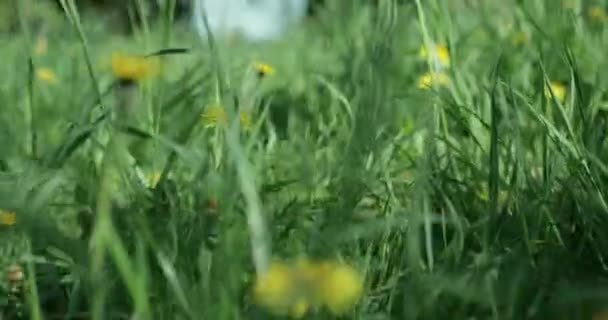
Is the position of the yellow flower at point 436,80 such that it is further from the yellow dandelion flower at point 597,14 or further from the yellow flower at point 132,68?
the yellow dandelion flower at point 597,14

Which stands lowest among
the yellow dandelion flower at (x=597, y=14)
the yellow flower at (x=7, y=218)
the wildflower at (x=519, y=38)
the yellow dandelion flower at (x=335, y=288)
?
the yellow dandelion flower at (x=335, y=288)

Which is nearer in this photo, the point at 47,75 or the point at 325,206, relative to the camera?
the point at 325,206

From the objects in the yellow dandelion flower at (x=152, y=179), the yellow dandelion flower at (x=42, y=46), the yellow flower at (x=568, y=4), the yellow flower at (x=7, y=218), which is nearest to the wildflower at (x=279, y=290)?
the yellow flower at (x=7, y=218)

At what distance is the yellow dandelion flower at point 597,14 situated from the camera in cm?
267

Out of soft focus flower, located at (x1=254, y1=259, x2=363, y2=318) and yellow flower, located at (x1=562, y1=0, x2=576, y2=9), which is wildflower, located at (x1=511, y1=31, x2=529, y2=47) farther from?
soft focus flower, located at (x1=254, y1=259, x2=363, y2=318)

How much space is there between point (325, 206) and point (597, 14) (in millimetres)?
1748

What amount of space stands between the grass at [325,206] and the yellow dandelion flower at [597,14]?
0.87 m

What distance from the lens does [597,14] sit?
108 inches

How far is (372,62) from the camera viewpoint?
114 centimetres

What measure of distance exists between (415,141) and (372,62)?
57 centimetres

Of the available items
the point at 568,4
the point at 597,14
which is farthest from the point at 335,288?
the point at 597,14

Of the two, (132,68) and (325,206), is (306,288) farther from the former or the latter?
(132,68)

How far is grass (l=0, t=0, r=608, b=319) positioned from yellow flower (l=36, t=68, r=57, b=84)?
0.94m

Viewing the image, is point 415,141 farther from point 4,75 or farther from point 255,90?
point 4,75
